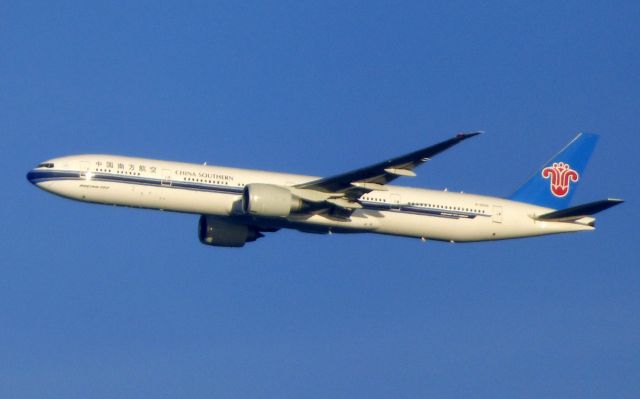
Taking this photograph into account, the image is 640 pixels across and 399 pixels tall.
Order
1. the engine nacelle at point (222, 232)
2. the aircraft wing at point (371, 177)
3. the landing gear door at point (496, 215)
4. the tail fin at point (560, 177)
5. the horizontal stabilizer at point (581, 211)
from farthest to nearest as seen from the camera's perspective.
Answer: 1. the tail fin at point (560, 177)
2. the landing gear door at point (496, 215)
3. the engine nacelle at point (222, 232)
4. the horizontal stabilizer at point (581, 211)
5. the aircraft wing at point (371, 177)

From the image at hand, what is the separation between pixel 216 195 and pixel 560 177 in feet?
70.5

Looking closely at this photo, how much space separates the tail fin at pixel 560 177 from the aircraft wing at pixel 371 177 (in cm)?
1134

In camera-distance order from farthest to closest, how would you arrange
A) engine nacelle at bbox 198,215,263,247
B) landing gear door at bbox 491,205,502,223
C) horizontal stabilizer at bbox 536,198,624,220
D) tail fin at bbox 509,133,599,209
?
tail fin at bbox 509,133,599,209 → landing gear door at bbox 491,205,502,223 → engine nacelle at bbox 198,215,263,247 → horizontal stabilizer at bbox 536,198,624,220

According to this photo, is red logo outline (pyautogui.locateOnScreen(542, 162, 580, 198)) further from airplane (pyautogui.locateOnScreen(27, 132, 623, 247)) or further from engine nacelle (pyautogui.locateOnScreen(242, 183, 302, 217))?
engine nacelle (pyautogui.locateOnScreen(242, 183, 302, 217))

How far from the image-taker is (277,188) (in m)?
62.6

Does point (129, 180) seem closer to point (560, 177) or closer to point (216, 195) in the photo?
point (216, 195)

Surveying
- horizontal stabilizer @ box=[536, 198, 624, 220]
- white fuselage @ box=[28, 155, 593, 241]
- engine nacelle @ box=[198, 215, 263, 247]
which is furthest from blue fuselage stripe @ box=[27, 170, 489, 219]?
horizontal stabilizer @ box=[536, 198, 624, 220]

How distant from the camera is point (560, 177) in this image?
72688 millimetres

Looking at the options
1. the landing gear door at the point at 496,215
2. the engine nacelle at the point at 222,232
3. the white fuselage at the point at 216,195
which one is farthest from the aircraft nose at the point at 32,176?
the landing gear door at the point at 496,215

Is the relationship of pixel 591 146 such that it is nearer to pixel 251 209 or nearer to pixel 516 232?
pixel 516 232

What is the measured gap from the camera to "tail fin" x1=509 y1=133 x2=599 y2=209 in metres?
71.7

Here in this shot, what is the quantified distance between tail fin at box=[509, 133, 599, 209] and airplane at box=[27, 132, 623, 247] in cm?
358

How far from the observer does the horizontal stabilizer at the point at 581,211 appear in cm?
6334

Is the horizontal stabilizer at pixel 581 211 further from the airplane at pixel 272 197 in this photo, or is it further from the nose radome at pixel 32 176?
the nose radome at pixel 32 176
